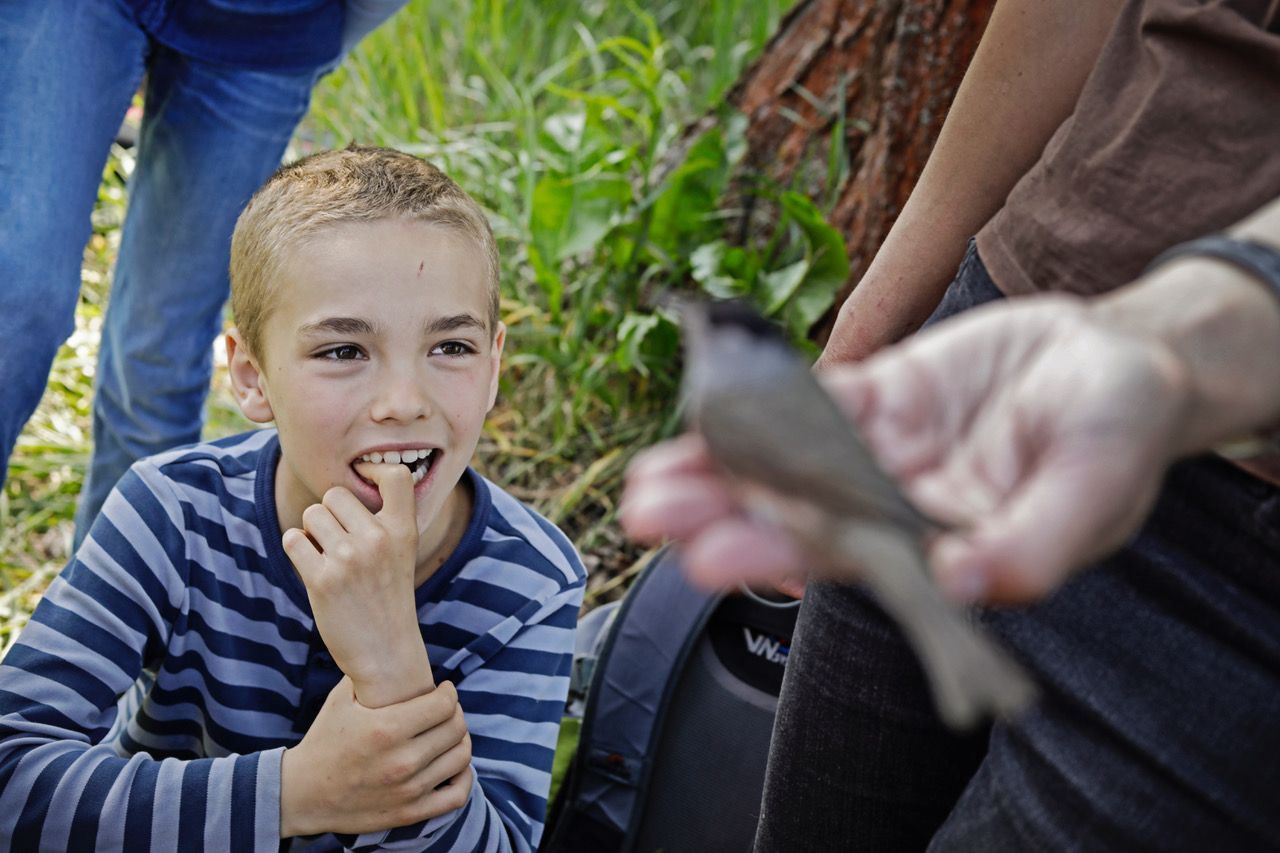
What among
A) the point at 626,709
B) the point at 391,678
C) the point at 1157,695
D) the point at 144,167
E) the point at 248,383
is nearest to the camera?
the point at 1157,695

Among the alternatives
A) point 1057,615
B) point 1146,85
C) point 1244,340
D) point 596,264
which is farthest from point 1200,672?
point 596,264

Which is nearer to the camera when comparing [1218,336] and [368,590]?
[1218,336]

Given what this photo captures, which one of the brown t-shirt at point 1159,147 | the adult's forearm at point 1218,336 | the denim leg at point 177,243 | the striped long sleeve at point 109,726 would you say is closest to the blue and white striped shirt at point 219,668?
the striped long sleeve at point 109,726

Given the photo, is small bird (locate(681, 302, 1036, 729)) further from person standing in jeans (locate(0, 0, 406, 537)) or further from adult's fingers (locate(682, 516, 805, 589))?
person standing in jeans (locate(0, 0, 406, 537))

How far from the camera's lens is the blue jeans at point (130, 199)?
175cm

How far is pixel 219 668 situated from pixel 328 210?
25.9 inches

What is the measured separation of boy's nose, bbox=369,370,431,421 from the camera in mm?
1439

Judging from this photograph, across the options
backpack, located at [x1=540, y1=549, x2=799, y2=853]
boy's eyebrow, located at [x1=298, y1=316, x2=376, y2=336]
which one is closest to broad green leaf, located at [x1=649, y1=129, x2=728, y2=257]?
backpack, located at [x1=540, y1=549, x2=799, y2=853]

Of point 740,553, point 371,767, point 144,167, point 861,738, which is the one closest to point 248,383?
point 371,767

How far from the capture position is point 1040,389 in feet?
2.24

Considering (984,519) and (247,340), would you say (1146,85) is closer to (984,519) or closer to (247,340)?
(984,519)

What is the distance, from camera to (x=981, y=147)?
1288 mm

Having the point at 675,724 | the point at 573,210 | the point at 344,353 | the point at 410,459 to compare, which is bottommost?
the point at 675,724

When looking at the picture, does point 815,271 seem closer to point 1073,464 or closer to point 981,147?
point 981,147
